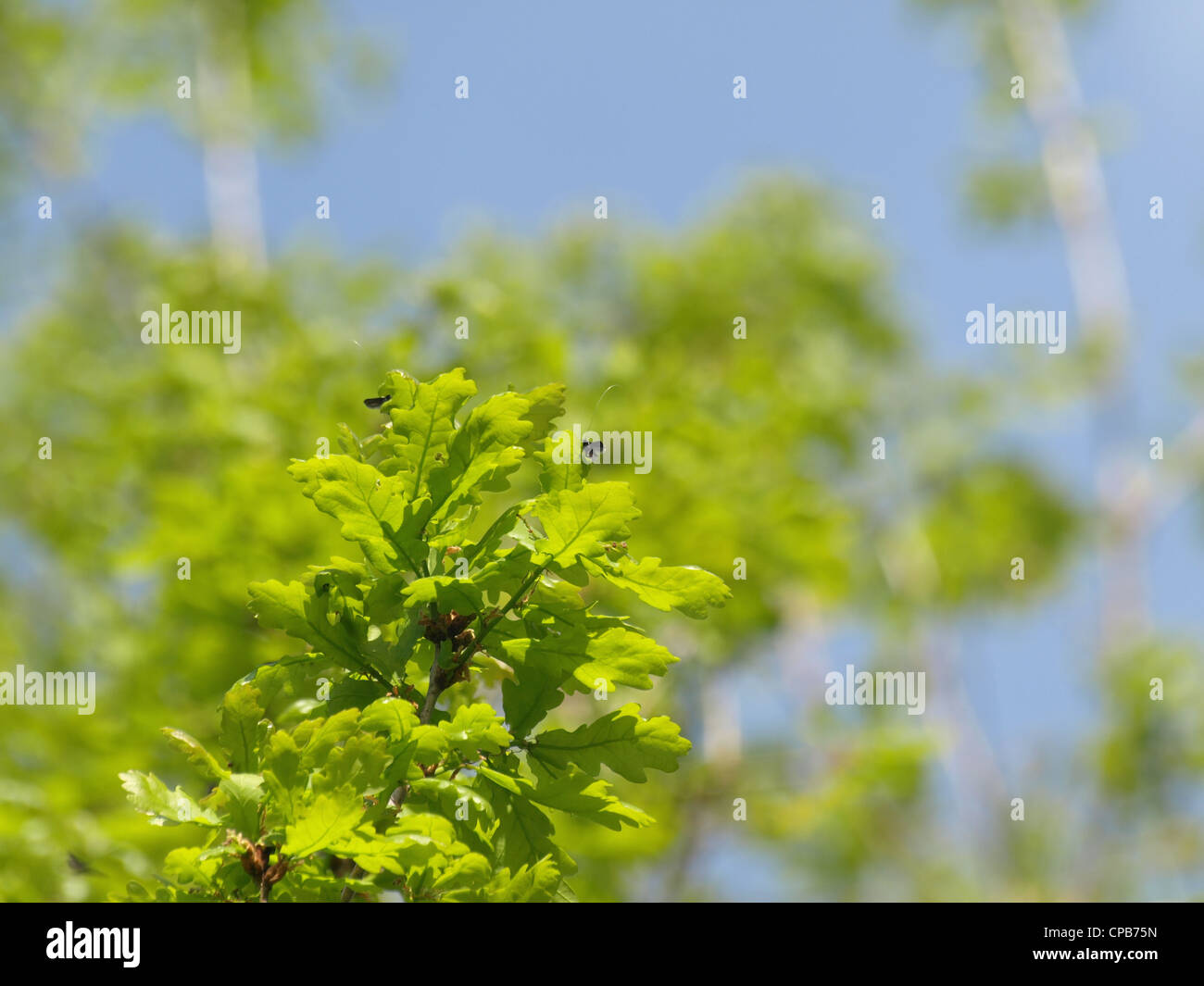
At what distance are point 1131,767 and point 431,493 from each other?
13379 mm

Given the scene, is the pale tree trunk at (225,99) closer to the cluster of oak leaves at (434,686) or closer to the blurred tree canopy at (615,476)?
the blurred tree canopy at (615,476)

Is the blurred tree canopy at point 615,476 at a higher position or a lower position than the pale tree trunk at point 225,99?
lower

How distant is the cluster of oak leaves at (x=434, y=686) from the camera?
177 centimetres

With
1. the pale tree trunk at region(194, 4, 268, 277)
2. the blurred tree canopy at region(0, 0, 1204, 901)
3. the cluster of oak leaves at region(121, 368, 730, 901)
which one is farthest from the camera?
the pale tree trunk at region(194, 4, 268, 277)

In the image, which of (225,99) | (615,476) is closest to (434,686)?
(615,476)

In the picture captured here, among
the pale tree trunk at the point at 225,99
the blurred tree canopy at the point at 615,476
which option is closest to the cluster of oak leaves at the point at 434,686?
the blurred tree canopy at the point at 615,476

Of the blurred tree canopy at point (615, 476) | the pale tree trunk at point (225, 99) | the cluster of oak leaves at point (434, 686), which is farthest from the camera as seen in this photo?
the pale tree trunk at point (225, 99)

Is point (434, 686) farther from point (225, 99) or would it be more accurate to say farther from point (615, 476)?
point (225, 99)

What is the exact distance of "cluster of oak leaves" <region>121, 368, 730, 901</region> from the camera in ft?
5.80

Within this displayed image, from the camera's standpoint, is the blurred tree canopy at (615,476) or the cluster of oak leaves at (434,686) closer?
the cluster of oak leaves at (434,686)

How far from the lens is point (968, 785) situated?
15.9m

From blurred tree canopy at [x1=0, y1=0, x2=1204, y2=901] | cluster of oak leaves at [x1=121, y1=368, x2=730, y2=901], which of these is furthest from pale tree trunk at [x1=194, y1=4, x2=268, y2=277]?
cluster of oak leaves at [x1=121, y1=368, x2=730, y2=901]

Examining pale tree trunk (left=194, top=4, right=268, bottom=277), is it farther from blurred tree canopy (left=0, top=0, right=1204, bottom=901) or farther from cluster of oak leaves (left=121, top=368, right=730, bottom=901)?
cluster of oak leaves (left=121, top=368, right=730, bottom=901)

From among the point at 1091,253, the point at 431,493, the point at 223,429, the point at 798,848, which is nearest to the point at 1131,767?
the point at 798,848
